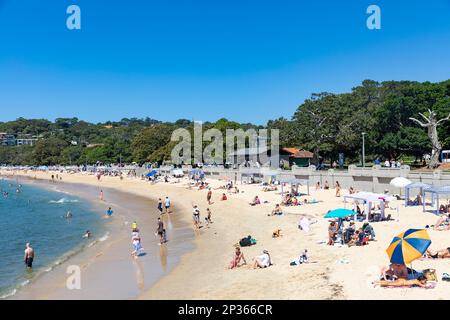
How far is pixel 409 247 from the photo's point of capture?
1134 cm

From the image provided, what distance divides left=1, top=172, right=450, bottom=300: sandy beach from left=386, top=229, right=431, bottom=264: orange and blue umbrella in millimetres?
779

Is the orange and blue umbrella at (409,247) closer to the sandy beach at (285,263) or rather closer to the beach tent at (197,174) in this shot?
the sandy beach at (285,263)

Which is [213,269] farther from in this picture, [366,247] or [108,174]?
[108,174]

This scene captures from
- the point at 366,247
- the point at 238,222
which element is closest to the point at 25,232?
the point at 238,222

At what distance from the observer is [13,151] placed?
170000mm

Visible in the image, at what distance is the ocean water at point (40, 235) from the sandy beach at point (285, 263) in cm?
241

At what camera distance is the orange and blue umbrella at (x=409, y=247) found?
11.2 meters

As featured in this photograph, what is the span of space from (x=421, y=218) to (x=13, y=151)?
174 metres

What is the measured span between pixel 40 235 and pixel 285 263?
58.1ft

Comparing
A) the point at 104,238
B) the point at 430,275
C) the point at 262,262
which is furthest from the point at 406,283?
the point at 104,238

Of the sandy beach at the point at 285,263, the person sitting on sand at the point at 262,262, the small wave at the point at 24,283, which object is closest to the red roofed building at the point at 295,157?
the sandy beach at the point at 285,263

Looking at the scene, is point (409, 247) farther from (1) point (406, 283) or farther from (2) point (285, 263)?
(2) point (285, 263)

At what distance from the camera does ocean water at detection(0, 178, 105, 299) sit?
18.2m
